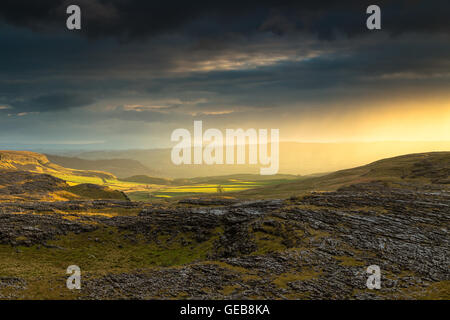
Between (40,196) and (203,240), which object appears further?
(40,196)

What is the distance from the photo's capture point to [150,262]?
8050 centimetres

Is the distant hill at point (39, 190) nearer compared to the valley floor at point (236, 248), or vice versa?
the valley floor at point (236, 248)

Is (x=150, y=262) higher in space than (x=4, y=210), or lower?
Result: lower

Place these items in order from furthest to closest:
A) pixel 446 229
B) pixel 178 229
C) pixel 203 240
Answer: pixel 178 229, pixel 203 240, pixel 446 229

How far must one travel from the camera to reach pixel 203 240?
93000 millimetres

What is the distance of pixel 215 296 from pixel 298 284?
16300 mm

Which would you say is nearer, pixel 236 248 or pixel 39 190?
pixel 236 248

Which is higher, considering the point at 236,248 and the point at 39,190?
the point at 39,190

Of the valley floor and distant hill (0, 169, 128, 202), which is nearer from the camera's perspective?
the valley floor
